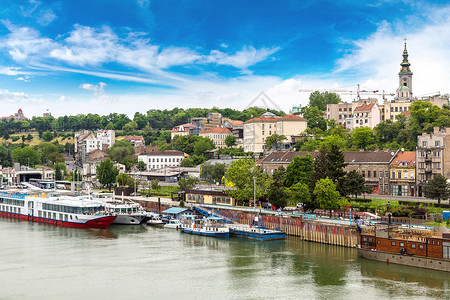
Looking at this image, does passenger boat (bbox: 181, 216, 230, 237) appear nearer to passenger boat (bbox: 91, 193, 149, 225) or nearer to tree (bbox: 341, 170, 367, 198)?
passenger boat (bbox: 91, 193, 149, 225)

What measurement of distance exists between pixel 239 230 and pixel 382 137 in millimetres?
54802

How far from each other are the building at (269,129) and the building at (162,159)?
58.2 ft

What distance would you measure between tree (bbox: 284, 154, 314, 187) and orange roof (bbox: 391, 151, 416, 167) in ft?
42.0

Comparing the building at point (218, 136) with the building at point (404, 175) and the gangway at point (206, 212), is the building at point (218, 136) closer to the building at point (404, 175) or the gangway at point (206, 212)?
the gangway at point (206, 212)

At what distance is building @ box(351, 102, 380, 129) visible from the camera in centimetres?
12306

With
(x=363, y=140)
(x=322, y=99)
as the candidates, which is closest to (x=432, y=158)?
(x=363, y=140)

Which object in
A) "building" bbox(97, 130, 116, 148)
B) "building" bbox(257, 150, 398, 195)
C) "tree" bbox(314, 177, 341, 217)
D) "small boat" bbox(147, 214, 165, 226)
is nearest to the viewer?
"tree" bbox(314, 177, 341, 217)

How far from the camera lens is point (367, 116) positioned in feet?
406

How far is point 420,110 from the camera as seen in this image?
9250 centimetres

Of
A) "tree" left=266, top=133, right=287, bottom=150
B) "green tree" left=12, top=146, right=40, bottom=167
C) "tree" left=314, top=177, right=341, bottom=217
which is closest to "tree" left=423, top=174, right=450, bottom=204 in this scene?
"tree" left=314, top=177, right=341, bottom=217

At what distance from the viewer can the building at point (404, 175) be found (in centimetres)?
7094

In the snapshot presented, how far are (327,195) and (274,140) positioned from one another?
63.1 metres

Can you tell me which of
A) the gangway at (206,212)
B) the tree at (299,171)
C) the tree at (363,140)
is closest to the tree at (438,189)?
the tree at (299,171)

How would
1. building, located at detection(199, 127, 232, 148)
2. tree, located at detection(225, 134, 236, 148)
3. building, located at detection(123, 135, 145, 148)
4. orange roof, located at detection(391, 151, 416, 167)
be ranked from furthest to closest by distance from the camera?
building, located at detection(123, 135, 145, 148), building, located at detection(199, 127, 232, 148), tree, located at detection(225, 134, 236, 148), orange roof, located at detection(391, 151, 416, 167)
